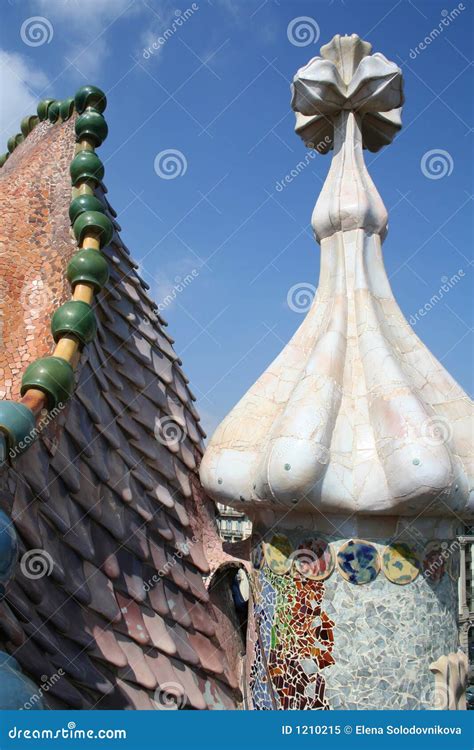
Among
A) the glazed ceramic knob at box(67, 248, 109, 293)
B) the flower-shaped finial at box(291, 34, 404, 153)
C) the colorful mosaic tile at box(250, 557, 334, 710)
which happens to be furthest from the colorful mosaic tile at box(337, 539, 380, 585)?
the flower-shaped finial at box(291, 34, 404, 153)

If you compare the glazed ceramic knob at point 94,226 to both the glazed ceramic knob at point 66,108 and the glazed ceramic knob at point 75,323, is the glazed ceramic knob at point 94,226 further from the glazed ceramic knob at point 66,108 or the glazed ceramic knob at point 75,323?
the glazed ceramic knob at point 66,108

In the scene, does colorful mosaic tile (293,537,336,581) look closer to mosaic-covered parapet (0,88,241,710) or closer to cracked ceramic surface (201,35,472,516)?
cracked ceramic surface (201,35,472,516)

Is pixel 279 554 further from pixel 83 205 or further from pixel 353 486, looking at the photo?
pixel 83 205

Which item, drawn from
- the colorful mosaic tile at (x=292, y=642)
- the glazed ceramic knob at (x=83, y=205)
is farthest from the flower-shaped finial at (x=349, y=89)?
the colorful mosaic tile at (x=292, y=642)

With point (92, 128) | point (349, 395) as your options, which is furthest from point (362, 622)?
point (92, 128)

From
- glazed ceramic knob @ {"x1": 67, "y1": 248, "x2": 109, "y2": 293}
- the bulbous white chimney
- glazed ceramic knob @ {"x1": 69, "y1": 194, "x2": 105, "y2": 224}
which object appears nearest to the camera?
the bulbous white chimney

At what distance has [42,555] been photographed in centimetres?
304

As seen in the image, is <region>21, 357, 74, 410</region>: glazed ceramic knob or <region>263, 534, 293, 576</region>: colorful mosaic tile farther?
<region>263, 534, 293, 576</region>: colorful mosaic tile

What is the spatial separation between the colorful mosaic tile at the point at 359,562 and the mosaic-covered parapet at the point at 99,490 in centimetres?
116

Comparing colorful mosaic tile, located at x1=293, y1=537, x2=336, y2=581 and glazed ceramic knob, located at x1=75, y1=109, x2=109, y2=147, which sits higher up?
glazed ceramic knob, located at x1=75, y1=109, x2=109, y2=147

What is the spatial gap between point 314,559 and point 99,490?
1.14m

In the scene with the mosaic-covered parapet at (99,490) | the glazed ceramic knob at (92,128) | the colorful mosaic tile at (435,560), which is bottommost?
the mosaic-covered parapet at (99,490)

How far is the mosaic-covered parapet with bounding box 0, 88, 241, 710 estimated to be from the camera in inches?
121

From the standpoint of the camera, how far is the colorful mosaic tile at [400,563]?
324 cm
